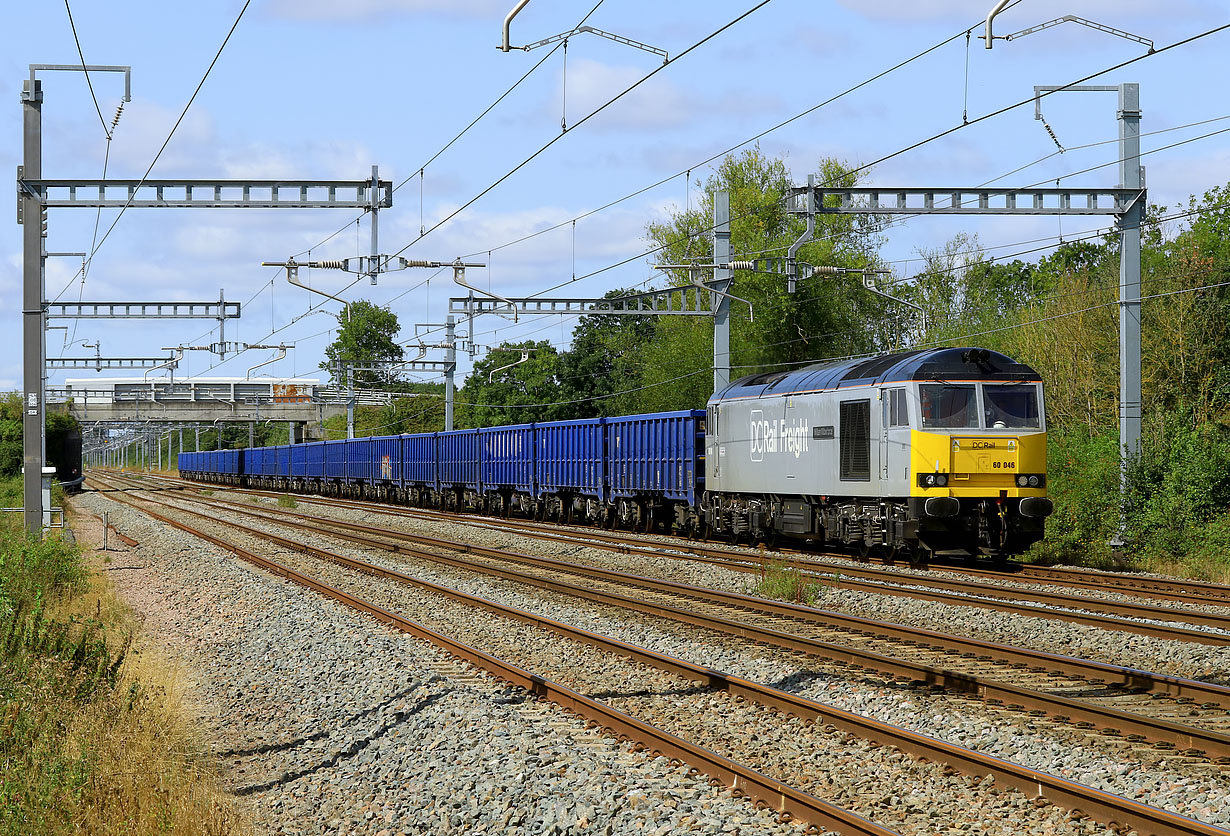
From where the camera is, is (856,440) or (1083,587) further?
(856,440)

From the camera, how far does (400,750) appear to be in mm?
9141

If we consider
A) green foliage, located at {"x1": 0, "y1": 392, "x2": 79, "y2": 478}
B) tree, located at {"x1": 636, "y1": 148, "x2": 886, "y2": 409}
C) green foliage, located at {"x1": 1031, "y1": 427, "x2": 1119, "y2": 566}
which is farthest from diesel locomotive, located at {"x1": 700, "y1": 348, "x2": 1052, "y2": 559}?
green foliage, located at {"x1": 0, "y1": 392, "x2": 79, "y2": 478}

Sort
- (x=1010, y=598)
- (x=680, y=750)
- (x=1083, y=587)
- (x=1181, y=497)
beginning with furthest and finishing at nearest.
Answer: (x=1181, y=497) < (x=1083, y=587) < (x=1010, y=598) < (x=680, y=750)

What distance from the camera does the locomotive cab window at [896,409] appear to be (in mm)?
19969

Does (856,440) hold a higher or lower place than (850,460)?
higher

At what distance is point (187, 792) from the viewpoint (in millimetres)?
7930

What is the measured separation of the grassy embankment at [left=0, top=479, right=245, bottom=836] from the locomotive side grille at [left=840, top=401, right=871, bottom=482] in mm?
12029

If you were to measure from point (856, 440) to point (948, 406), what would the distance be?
6.12 feet

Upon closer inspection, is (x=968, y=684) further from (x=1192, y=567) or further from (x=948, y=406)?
(x=1192, y=567)

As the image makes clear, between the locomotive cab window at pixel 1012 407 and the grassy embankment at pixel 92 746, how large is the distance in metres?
13.2

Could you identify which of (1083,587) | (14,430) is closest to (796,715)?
(1083,587)

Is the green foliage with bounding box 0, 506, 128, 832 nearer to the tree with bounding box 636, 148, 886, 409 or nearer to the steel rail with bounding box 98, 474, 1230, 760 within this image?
the steel rail with bounding box 98, 474, 1230, 760

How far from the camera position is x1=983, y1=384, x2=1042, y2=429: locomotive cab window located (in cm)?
2017

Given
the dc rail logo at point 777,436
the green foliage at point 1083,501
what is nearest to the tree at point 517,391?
the dc rail logo at point 777,436
